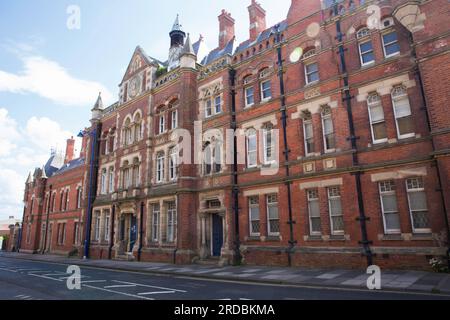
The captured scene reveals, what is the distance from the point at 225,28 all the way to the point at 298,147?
46.4 ft

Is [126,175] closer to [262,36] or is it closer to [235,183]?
[235,183]

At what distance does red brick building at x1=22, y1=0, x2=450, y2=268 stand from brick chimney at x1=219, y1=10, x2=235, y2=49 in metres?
0.11

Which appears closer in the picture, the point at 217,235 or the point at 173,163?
the point at 217,235

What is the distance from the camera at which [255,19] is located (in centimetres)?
2273

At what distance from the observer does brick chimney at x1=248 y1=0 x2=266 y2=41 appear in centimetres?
2255

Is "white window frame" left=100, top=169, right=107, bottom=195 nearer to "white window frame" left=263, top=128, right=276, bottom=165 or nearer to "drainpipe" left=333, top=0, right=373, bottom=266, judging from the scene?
"white window frame" left=263, top=128, right=276, bottom=165

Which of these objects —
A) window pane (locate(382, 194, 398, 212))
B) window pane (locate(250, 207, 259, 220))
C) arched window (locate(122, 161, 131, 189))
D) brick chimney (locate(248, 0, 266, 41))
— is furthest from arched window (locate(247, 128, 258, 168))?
arched window (locate(122, 161, 131, 189))

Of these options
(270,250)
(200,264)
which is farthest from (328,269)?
(200,264)

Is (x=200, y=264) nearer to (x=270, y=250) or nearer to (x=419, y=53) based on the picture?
(x=270, y=250)

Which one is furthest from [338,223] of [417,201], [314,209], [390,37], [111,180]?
[111,180]

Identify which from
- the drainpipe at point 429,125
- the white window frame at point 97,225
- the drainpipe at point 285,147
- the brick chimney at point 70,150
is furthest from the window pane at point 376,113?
the brick chimney at point 70,150

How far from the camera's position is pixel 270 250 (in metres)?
16.4

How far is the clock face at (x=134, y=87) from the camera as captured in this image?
2788 centimetres

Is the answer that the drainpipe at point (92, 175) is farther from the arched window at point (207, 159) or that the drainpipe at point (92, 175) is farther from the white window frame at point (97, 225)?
the arched window at point (207, 159)
